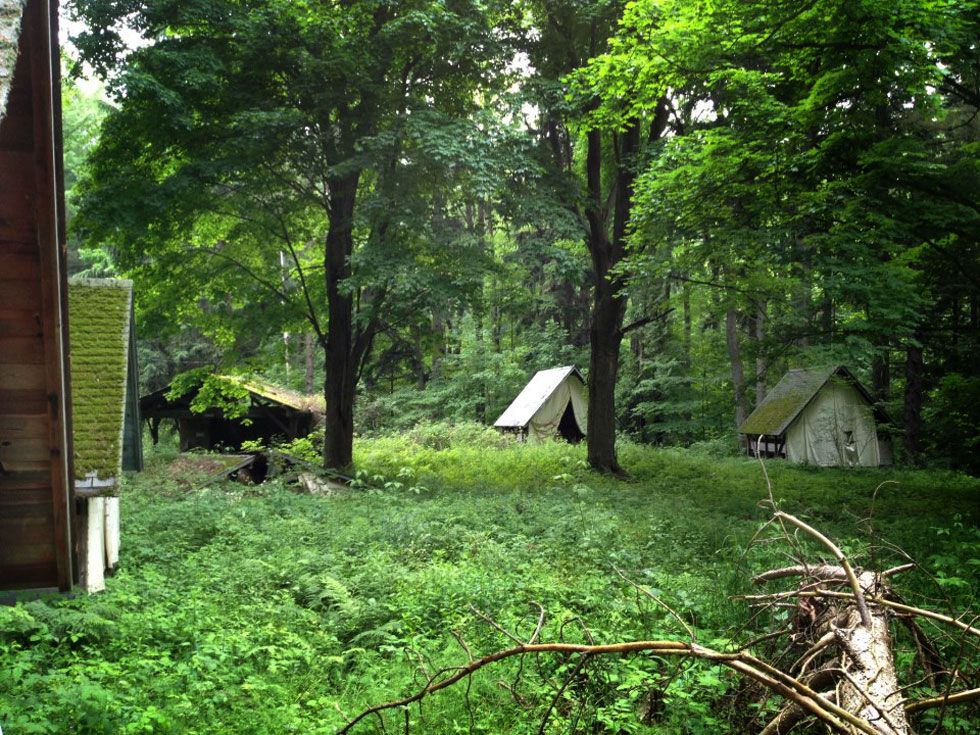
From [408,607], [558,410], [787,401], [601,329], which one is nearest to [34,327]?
[408,607]

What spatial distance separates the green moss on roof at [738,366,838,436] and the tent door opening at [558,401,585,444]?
6.76 meters

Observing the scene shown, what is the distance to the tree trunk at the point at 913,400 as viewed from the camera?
20391mm

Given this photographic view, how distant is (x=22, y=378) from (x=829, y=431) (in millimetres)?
25427

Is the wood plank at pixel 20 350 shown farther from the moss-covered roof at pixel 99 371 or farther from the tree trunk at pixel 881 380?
the tree trunk at pixel 881 380

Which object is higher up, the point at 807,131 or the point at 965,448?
the point at 807,131

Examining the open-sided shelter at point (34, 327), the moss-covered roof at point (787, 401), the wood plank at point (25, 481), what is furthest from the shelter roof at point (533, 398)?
the wood plank at point (25, 481)

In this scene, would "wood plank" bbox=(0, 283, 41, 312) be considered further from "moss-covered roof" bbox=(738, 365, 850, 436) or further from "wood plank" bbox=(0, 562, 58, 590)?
"moss-covered roof" bbox=(738, 365, 850, 436)

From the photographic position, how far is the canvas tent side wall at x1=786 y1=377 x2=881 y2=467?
24.2 m

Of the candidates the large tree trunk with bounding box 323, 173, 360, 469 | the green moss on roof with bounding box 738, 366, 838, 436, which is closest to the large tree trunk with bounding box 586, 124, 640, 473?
the large tree trunk with bounding box 323, 173, 360, 469

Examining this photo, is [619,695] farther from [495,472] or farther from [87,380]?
[495,472]

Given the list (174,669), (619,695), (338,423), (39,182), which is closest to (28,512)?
(174,669)

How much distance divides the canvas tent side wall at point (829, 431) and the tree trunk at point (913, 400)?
6.96 ft

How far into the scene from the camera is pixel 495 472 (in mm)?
18391

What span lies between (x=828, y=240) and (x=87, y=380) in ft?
35.9
